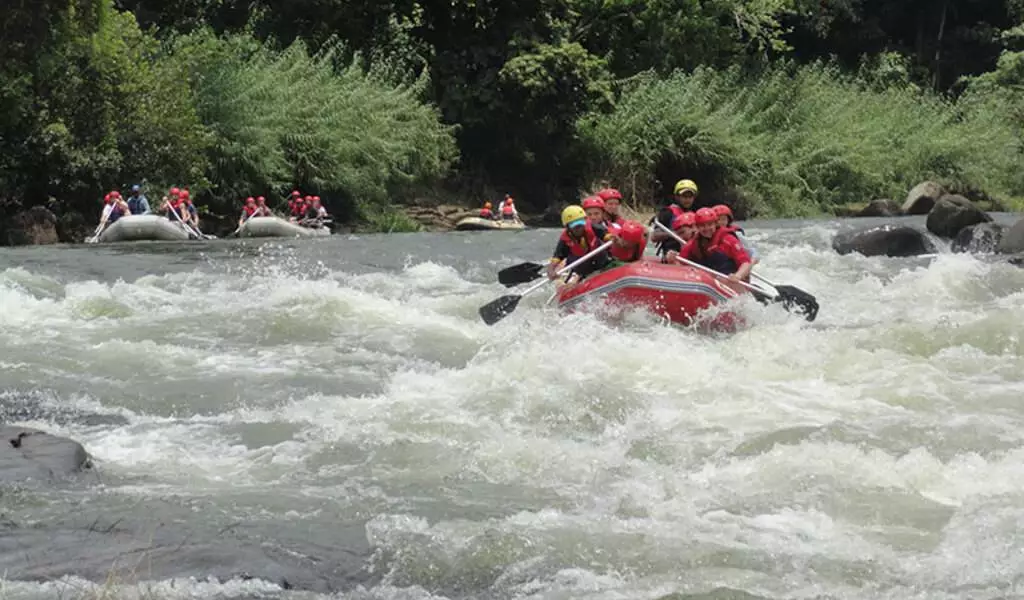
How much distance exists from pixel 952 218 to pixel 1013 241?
281 centimetres

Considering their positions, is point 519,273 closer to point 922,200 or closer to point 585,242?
point 585,242

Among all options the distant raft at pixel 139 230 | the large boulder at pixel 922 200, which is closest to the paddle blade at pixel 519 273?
the distant raft at pixel 139 230

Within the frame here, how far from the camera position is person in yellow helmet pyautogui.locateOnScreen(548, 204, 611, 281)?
11.2 meters

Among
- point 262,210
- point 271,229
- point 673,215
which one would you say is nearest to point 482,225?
point 262,210

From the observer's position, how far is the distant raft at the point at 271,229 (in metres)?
21.9

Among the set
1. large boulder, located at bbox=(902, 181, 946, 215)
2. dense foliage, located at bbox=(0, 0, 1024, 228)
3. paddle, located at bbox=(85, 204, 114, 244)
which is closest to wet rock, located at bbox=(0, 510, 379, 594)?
paddle, located at bbox=(85, 204, 114, 244)

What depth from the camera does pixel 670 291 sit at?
32.9 ft

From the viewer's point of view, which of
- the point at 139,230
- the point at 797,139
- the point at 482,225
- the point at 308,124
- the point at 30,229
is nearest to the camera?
the point at 139,230

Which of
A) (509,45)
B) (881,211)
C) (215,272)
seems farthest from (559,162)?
(215,272)

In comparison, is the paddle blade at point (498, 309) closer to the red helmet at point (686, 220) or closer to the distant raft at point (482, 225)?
the red helmet at point (686, 220)

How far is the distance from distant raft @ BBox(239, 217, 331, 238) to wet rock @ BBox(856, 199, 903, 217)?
14126 mm

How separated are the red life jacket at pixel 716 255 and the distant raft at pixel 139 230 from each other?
432 inches

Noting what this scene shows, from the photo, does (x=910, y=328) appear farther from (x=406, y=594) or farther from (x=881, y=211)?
(x=881, y=211)

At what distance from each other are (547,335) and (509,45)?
67.5ft
